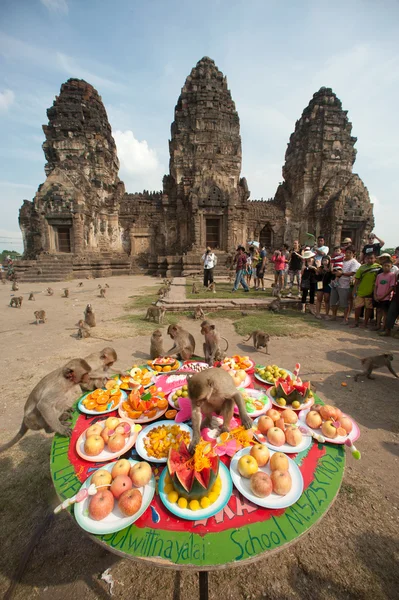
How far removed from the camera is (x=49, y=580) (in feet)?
6.54

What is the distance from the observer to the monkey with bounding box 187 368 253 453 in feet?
6.59

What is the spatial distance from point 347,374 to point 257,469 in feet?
13.3

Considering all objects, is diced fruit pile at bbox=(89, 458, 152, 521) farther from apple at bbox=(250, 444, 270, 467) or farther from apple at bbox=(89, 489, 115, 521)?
apple at bbox=(250, 444, 270, 467)

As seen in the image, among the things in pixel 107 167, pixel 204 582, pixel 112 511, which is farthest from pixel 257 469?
pixel 107 167

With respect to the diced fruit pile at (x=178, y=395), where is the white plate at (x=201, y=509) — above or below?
below

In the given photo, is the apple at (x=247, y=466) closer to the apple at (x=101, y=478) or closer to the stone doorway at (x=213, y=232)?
the apple at (x=101, y=478)

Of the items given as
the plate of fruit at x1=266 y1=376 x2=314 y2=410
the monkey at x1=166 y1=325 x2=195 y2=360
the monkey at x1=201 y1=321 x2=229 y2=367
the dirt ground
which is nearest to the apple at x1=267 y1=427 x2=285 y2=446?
the plate of fruit at x1=266 y1=376 x2=314 y2=410

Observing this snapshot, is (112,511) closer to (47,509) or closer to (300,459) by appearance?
(300,459)

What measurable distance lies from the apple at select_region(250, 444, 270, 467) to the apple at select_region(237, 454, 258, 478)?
0.05 metres

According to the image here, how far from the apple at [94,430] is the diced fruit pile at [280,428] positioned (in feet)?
4.48

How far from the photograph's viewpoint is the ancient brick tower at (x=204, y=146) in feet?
73.5

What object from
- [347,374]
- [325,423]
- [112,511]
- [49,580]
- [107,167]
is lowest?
[49,580]

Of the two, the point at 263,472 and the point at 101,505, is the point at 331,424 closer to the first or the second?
the point at 263,472

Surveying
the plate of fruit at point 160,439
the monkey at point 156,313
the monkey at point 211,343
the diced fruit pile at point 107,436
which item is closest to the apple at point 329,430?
the plate of fruit at point 160,439
